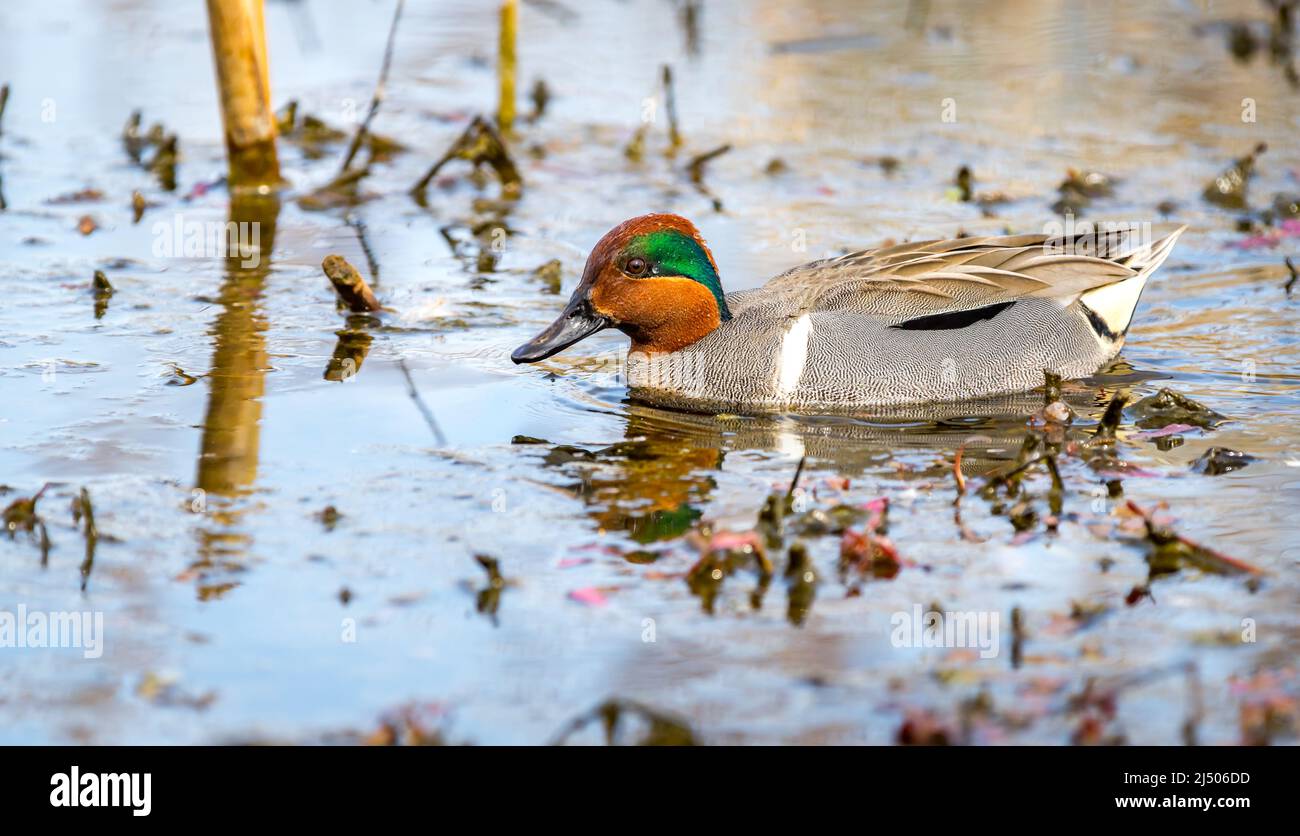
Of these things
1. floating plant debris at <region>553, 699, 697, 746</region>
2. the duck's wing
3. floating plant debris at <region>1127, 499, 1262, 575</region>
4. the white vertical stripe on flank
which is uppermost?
the duck's wing

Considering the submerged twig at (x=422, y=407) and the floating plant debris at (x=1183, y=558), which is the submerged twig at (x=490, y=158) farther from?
the floating plant debris at (x=1183, y=558)

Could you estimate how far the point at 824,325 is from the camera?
22.7 ft

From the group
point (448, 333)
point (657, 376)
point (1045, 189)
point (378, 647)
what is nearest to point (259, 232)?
point (448, 333)

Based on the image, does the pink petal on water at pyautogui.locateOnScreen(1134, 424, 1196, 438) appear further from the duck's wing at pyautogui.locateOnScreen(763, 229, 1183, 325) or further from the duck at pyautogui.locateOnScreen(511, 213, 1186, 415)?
the duck's wing at pyautogui.locateOnScreen(763, 229, 1183, 325)

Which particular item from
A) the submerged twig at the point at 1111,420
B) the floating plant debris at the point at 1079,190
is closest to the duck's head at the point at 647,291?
the submerged twig at the point at 1111,420

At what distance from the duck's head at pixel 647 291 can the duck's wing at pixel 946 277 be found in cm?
36

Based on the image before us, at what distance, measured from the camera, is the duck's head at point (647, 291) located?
6910 millimetres

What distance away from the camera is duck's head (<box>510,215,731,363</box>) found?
6.91m

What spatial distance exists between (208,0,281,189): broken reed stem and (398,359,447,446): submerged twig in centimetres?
259

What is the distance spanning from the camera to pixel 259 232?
9.37m

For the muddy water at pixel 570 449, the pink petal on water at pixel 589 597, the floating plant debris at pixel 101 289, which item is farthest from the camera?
the floating plant debris at pixel 101 289

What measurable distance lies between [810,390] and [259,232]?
12.7 feet
